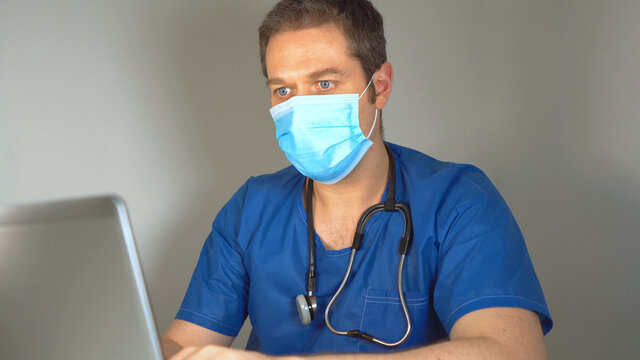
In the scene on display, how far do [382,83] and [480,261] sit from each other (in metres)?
0.55

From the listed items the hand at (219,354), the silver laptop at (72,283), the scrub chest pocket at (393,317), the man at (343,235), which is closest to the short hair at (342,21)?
the man at (343,235)

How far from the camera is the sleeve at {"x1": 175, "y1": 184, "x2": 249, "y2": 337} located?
4.46 ft

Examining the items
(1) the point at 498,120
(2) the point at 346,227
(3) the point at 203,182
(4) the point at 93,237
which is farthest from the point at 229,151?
(4) the point at 93,237

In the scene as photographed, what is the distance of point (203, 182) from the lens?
1.85 m

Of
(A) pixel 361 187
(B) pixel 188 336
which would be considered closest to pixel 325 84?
(A) pixel 361 187

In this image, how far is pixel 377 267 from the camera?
128 cm

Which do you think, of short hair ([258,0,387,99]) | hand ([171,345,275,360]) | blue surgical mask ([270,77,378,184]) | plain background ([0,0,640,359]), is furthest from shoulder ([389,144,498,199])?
hand ([171,345,275,360])

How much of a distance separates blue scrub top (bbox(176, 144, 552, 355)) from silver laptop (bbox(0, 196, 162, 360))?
2.37 feet

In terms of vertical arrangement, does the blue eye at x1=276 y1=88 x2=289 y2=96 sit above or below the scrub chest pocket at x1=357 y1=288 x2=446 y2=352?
above

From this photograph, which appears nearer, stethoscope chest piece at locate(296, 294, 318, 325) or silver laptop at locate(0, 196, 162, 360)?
silver laptop at locate(0, 196, 162, 360)

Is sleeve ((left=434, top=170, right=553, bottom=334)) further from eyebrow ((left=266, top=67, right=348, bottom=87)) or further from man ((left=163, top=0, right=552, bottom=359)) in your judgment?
eyebrow ((left=266, top=67, right=348, bottom=87))

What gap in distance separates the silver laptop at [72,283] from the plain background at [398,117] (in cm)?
120

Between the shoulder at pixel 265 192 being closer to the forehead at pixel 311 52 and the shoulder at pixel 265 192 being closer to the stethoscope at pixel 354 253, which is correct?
the stethoscope at pixel 354 253

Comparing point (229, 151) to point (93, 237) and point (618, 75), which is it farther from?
point (93, 237)
